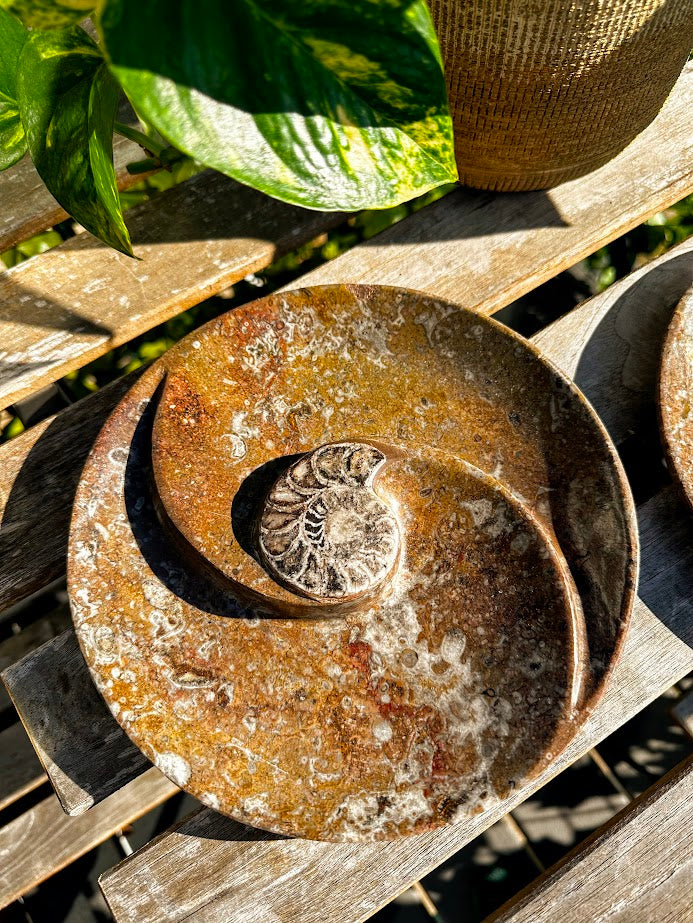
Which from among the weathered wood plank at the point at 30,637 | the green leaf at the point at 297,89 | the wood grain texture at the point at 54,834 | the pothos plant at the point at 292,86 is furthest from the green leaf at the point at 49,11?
the weathered wood plank at the point at 30,637

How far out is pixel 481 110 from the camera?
2.65ft

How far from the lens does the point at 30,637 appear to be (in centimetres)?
150

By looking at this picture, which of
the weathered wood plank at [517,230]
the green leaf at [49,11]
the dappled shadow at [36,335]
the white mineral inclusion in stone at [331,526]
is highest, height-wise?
the green leaf at [49,11]

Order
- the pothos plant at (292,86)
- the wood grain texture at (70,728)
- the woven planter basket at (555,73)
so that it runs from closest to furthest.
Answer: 1. the pothos plant at (292,86)
2. the woven planter basket at (555,73)
3. the wood grain texture at (70,728)

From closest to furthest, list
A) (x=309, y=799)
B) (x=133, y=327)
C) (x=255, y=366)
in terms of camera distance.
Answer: (x=309, y=799) → (x=255, y=366) → (x=133, y=327)

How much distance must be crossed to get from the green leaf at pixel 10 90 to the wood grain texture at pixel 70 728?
0.57 meters


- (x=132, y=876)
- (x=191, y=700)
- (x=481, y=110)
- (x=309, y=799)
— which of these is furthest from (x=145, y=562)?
(x=481, y=110)

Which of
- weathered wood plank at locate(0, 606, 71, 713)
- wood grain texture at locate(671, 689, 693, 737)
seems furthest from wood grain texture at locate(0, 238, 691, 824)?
weathered wood plank at locate(0, 606, 71, 713)

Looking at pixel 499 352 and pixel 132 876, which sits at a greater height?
pixel 499 352

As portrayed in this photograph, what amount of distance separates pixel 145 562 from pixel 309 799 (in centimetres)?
29

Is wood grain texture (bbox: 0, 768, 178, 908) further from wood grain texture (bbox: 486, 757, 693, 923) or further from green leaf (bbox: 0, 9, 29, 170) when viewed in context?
green leaf (bbox: 0, 9, 29, 170)

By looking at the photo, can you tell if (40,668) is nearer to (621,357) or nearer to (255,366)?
(255,366)

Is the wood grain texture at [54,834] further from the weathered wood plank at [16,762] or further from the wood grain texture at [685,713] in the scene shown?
the wood grain texture at [685,713]

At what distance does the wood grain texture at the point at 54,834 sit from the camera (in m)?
1.08
